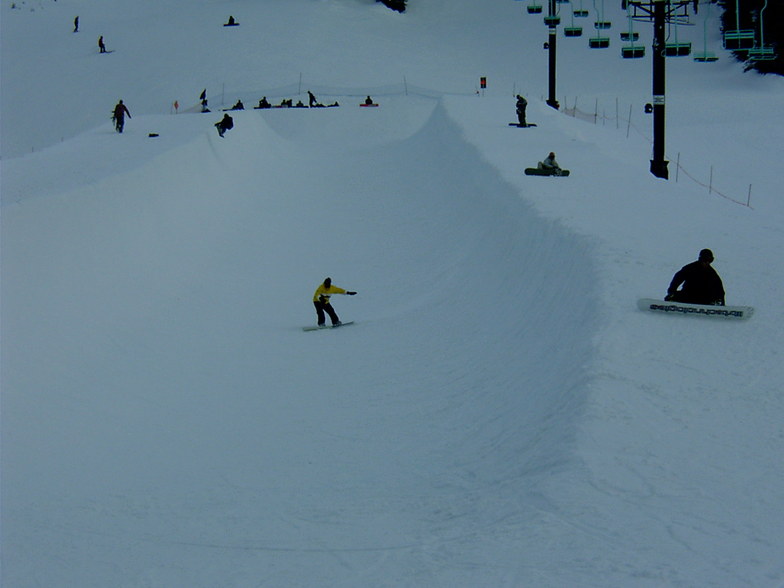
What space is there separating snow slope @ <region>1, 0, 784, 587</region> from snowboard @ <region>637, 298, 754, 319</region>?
8.7 inches

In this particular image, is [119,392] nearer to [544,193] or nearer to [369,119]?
[544,193]

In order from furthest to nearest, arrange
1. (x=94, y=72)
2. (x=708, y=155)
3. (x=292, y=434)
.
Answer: (x=94, y=72)
(x=708, y=155)
(x=292, y=434)

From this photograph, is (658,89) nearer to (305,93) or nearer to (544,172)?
(544,172)

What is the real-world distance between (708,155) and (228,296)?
22.0m

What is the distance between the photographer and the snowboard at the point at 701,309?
12.1m

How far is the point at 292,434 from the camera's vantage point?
1282 centimetres

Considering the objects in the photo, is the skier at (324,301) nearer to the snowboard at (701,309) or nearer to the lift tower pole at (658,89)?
the snowboard at (701,309)

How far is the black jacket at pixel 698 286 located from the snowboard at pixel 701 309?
10cm

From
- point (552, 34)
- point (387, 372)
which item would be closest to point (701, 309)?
point (387, 372)

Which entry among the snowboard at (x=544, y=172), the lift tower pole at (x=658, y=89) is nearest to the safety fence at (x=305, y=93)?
the lift tower pole at (x=658, y=89)

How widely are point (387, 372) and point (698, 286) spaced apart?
4.90m

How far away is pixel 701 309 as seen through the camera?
12125 millimetres

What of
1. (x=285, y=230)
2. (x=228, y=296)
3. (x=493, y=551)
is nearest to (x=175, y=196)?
(x=285, y=230)

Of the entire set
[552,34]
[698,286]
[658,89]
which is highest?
[552,34]
